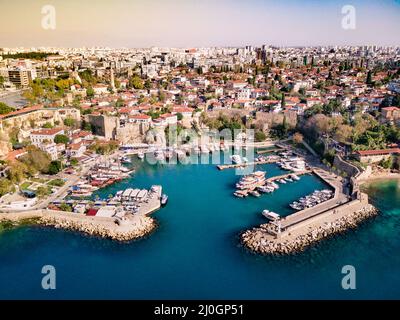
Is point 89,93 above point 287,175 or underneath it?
above

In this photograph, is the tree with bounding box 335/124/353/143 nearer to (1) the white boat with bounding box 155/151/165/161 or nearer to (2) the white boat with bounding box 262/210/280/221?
(2) the white boat with bounding box 262/210/280/221

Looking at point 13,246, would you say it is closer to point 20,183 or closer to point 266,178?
point 20,183

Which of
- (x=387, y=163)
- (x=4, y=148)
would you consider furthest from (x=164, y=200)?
(x=387, y=163)

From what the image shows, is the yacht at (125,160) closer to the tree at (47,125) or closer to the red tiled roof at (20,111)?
the tree at (47,125)

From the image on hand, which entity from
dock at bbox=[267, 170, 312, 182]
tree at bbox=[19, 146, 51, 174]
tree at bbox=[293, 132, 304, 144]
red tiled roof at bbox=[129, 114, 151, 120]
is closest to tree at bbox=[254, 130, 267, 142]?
tree at bbox=[293, 132, 304, 144]

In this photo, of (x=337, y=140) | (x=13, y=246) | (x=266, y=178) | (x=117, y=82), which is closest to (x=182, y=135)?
(x=266, y=178)

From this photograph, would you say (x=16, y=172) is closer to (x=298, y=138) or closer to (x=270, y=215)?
(x=270, y=215)
